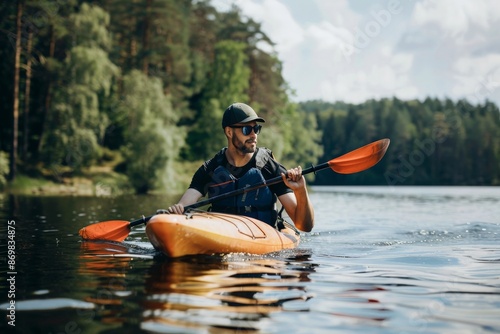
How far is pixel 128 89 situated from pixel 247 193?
27068mm

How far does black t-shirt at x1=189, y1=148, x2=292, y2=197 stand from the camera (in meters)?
7.46

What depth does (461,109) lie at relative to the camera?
10669 centimetres

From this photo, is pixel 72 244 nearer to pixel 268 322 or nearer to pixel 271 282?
pixel 271 282

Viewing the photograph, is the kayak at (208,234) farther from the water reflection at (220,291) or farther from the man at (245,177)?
the man at (245,177)

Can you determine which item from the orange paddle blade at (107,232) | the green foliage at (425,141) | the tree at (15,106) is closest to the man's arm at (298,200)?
the orange paddle blade at (107,232)

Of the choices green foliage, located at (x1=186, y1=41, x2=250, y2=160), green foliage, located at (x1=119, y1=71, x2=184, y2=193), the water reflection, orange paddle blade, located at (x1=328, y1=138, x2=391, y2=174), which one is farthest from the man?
green foliage, located at (x1=186, y1=41, x2=250, y2=160)

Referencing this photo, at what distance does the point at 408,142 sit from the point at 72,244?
9220 cm

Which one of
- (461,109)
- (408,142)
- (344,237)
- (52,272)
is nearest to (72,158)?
(344,237)

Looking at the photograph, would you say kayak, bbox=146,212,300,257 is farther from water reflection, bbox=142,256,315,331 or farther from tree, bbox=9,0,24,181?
tree, bbox=9,0,24,181

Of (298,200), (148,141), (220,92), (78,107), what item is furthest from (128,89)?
(298,200)

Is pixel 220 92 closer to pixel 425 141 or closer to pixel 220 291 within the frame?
pixel 220 291

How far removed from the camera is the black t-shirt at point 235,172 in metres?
7.46

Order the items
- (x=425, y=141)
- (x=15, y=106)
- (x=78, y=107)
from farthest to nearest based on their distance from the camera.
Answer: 1. (x=425, y=141)
2. (x=78, y=107)
3. (x=15, y=106)

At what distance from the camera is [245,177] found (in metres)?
7.32
